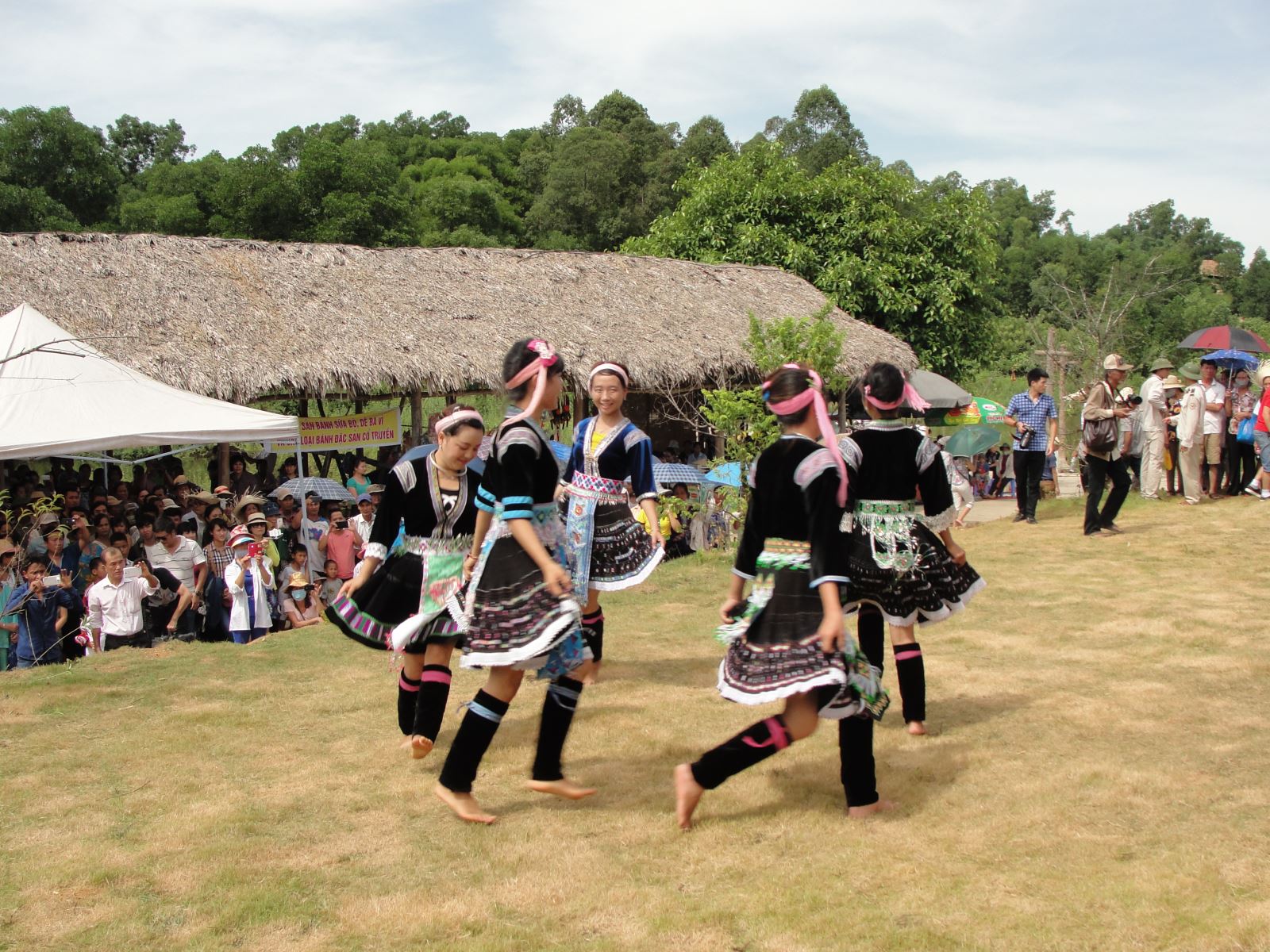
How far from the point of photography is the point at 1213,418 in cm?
1209

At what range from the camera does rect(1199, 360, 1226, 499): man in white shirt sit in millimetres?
12096

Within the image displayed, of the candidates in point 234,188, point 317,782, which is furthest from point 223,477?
point 234,188

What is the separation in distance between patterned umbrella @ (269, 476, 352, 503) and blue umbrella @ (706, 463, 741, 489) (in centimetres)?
394

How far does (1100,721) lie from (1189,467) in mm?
8090

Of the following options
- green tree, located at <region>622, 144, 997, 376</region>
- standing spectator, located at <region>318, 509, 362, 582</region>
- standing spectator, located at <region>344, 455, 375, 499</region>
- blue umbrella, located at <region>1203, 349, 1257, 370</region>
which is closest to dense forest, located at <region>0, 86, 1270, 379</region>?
green tree, located at <region>622, 144, 997, 376</region>

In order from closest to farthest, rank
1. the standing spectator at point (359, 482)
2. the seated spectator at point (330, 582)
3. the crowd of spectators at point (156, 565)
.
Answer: the crowd of spectators at point (156, 565), the seated spectator at point (330, 582), the standing spectator at point (359, 482)

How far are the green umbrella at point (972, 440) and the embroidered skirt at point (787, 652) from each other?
41.8ft

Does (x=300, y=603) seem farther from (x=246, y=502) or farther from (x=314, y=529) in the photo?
(x=314, y=529)

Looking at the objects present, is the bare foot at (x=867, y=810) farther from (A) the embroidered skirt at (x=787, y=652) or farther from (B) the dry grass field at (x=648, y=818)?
(A) the embroidered skirt at (x=787, y=652)

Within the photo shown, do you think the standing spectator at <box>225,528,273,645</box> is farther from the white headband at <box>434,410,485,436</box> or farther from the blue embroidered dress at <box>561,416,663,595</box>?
the white headband at <box>434,410,485,436</box>

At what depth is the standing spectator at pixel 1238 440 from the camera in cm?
1213

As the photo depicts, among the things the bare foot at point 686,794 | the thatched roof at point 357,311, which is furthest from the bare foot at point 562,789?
the thatched roof at point 357,311

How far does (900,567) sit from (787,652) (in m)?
1.26

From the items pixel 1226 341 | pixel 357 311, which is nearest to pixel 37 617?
Answer: pixel 357 311
